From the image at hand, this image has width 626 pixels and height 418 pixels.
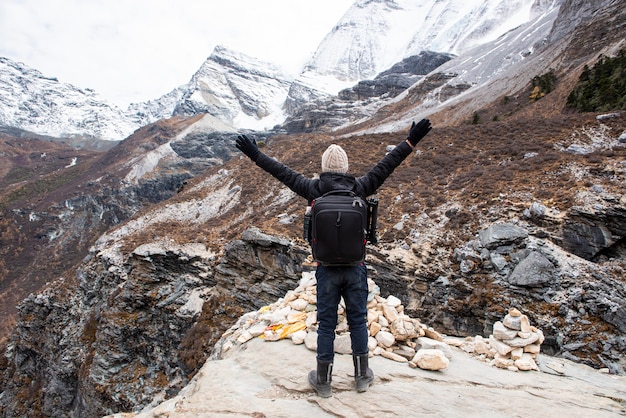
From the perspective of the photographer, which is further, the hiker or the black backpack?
the hiker

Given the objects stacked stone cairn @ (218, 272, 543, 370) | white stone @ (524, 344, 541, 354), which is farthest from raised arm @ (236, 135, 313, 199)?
white stone @ (524, 344, 541, 354)

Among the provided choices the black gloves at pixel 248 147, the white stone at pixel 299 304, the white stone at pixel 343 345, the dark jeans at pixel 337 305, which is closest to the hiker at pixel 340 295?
the dark jeans at pixel 337 305

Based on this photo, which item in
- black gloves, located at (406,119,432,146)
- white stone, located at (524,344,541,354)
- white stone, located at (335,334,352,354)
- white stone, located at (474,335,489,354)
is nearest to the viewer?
black gloves, located at (406,119,432,146)

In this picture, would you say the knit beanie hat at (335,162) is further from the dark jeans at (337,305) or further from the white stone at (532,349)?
the white stone at (532,349)

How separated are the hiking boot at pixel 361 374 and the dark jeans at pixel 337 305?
0.26 feet

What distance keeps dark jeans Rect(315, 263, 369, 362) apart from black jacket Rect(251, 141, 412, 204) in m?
1.10

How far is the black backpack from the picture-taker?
4109 mm

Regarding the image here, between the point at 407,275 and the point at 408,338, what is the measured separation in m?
7.54

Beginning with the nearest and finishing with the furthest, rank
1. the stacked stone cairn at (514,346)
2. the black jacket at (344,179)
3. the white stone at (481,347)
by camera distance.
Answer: the black jacket at (344,179) → the stacked stone cairn at (514,346) → the white stone at (481,347)

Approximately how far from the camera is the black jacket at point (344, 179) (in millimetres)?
4578

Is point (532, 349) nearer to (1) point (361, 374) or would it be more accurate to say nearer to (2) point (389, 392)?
(2) point (389, 392)

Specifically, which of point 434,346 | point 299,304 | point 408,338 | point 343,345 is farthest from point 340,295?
point 299,304

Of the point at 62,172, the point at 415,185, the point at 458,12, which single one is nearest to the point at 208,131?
the point at 62,172

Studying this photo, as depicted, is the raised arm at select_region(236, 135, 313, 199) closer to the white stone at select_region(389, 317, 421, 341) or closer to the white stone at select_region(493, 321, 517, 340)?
the white stone at select_region(389, 317, 421, 341)
